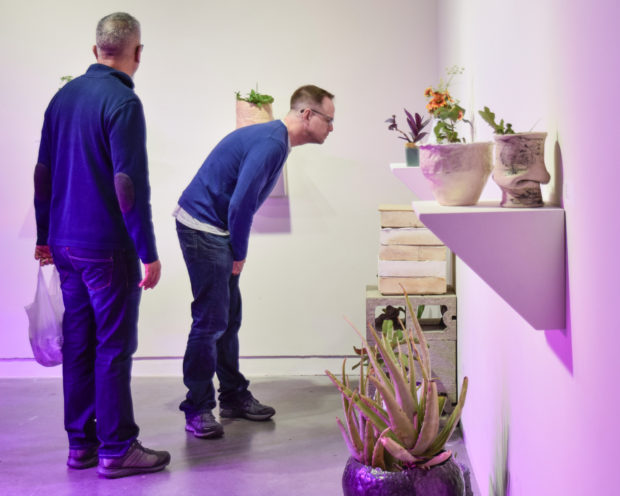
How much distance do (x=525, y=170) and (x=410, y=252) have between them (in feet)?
6.96

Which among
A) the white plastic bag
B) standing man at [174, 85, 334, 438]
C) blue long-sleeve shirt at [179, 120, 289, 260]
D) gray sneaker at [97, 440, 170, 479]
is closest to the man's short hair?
standing man at [174, 85, 334, 438]

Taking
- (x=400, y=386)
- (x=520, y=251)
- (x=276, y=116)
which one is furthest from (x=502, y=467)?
(x=276, y=116)

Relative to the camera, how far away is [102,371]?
286 cm

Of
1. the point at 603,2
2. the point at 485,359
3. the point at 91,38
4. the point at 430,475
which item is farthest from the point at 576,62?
the point at 91,38

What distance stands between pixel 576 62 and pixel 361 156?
9.83 feet

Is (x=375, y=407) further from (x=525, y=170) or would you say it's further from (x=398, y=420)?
(x=525, y=170)

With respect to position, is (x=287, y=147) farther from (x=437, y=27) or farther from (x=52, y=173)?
(x=437, y=27)

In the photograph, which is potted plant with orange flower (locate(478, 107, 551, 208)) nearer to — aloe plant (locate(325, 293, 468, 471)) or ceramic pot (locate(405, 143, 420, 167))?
aloe plant (locate(325, 293, 468, 471))

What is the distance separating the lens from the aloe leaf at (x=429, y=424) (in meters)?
1.74

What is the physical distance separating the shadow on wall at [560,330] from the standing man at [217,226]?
179 centimetres

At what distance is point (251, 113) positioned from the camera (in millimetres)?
3941

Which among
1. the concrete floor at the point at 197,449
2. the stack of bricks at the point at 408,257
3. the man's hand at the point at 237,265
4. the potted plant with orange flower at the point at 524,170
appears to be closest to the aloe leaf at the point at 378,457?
the potted plant with orange flower at the point at 524,170

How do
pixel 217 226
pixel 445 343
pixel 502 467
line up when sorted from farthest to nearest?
pixel 445 343 → pixel 217 226 → pixel 502 467

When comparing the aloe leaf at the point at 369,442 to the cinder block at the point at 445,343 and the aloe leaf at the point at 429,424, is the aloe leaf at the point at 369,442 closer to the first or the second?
the aloe leaf at the point at 429,424
